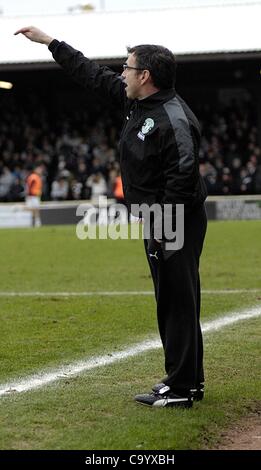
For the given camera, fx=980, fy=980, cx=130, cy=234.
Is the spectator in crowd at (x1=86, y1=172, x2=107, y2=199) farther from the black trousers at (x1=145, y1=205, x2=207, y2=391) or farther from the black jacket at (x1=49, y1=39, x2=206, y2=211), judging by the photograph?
the black trousers at (x1=145, y1=205, x2=207, y2=391)

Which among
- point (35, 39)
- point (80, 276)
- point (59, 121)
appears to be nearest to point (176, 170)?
point (35, 39)

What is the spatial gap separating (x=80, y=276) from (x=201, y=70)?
2702 centimetres

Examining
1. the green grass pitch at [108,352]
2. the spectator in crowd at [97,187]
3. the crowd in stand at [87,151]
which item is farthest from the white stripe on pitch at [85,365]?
the spectator in crowd at [97,187]

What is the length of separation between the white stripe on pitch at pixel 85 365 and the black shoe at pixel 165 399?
95 centimetres

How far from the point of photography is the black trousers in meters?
6.10

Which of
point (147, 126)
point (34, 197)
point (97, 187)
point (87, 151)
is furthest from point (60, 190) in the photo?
point (147, 126)

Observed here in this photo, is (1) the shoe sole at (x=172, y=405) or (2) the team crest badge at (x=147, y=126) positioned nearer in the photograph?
(2) the team crest badge at (x=147, y=126)

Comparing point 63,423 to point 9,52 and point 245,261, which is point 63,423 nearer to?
point 245,261

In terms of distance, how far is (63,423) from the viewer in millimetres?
5758

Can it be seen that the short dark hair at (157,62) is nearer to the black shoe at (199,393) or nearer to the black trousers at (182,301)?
the black trousers at (182,301)

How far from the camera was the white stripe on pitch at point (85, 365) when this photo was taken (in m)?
6.83

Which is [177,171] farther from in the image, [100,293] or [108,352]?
[100,293]

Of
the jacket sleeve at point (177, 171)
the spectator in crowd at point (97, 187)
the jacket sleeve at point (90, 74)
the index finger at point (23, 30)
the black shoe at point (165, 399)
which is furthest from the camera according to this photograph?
the spectator in crowd at point (97, 187)

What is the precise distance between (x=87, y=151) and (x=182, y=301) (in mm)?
31377
